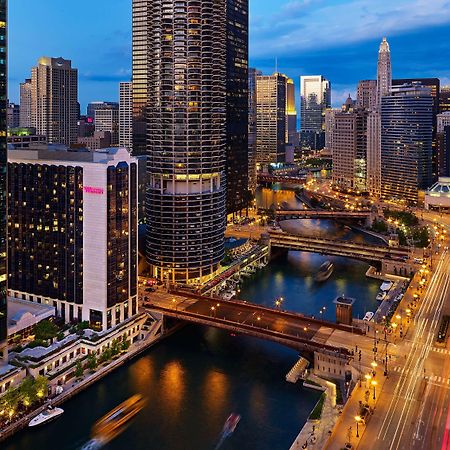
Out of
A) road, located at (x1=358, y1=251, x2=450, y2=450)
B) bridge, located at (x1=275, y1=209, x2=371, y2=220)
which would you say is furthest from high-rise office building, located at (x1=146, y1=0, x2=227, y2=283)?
bridge, located at (x1=275, y1=209, x2=371, y2=220)

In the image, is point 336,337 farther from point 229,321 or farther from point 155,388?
point 155,388

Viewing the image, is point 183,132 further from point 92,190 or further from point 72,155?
point 92,190

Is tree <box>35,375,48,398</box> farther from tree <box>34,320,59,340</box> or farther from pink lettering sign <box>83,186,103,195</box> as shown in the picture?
pink lettering sign <box>83,186,103,195</box>

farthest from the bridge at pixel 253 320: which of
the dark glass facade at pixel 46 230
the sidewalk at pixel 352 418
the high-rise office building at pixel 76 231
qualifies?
the dark glass facade at pixel 46 230

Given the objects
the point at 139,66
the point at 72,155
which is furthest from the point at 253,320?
the point at 139,66

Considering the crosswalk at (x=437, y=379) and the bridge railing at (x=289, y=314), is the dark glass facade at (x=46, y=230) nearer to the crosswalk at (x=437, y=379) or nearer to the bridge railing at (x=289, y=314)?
the bridge railing at (x=289, y=314)
